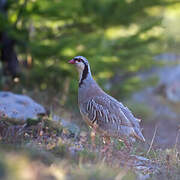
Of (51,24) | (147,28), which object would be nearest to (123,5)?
(147,28)

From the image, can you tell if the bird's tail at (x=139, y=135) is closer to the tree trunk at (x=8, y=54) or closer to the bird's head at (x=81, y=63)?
the bird's head at (x=81, y=63)

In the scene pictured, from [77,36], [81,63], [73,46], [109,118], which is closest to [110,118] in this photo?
[109,118]

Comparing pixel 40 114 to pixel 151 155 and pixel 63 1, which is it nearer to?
pixel 151 155

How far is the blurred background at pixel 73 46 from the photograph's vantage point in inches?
496

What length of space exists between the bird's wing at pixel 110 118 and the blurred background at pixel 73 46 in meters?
3.81

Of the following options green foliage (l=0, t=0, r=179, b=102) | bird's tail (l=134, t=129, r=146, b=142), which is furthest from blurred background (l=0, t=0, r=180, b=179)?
bird's tail (l=134, t=129, r=146, b=142)

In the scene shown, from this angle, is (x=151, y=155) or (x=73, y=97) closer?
(x=151, y=155)

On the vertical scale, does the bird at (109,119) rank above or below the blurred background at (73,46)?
below

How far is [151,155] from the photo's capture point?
6.68m

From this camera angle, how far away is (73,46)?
1253 cm

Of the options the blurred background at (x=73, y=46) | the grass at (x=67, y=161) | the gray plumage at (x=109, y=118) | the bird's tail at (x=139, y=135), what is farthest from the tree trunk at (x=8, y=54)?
the bird's tail at (x=139, y=135)

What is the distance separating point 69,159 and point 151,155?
1.95 meters

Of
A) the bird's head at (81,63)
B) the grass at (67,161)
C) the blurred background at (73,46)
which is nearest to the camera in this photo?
the grass at (67,161)

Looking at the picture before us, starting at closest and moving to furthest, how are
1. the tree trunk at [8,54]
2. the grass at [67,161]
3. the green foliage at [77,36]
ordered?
the grass at [67,161]
the green foliage at [77,36]
the tree trunk at [8,54]
